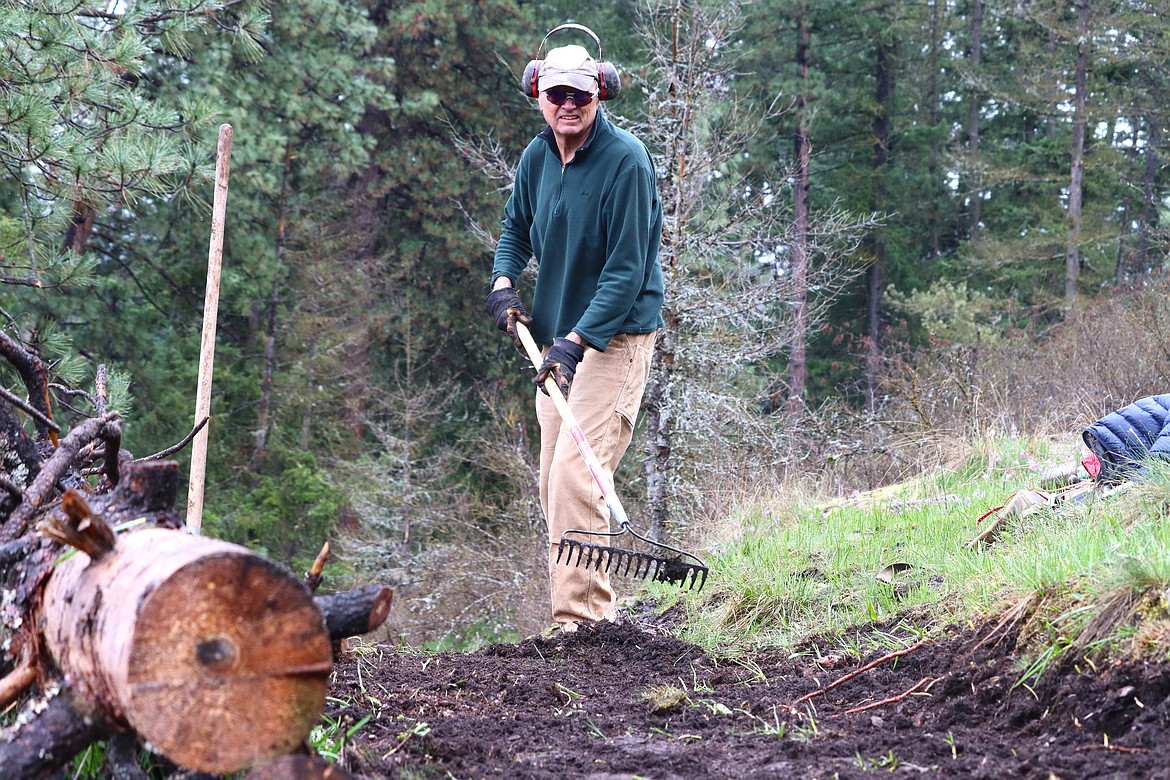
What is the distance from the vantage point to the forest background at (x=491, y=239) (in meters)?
7.86

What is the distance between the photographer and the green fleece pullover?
418 centimetres

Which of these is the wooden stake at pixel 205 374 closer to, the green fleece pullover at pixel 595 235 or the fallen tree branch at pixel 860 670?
the green fleece pullover at pixel 595 235

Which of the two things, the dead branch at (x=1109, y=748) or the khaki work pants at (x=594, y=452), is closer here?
the dead branch at (x=1109, y=748)

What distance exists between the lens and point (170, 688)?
1729mm

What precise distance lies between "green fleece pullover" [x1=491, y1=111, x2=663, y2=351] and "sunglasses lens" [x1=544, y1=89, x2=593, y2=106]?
17 centimetres

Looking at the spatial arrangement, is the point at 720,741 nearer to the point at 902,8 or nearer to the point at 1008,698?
the point at 1008,698

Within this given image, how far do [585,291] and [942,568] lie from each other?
192 centimetres

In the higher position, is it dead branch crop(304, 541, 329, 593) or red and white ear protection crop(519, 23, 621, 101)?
red and white ear protection crop(519, 23, 621, 101)

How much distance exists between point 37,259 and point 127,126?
1143mm

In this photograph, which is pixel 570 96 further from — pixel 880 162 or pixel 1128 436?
pixel 880 162

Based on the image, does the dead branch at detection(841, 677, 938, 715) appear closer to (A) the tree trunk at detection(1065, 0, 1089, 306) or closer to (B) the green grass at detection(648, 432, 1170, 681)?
(B) the green grass at detection(648, 432, 1170, 681)

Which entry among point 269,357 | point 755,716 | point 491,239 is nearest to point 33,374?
point 755,716

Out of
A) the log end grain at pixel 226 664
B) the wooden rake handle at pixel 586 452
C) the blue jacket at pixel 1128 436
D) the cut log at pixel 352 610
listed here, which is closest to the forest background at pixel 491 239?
the wooden rake handle at pixel 586 452

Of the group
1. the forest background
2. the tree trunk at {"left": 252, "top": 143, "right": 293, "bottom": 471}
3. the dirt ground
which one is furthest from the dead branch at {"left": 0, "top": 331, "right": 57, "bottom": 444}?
the tree trunk at {"left": 252, "top": 143, "right": 293, "bottom": 471}
